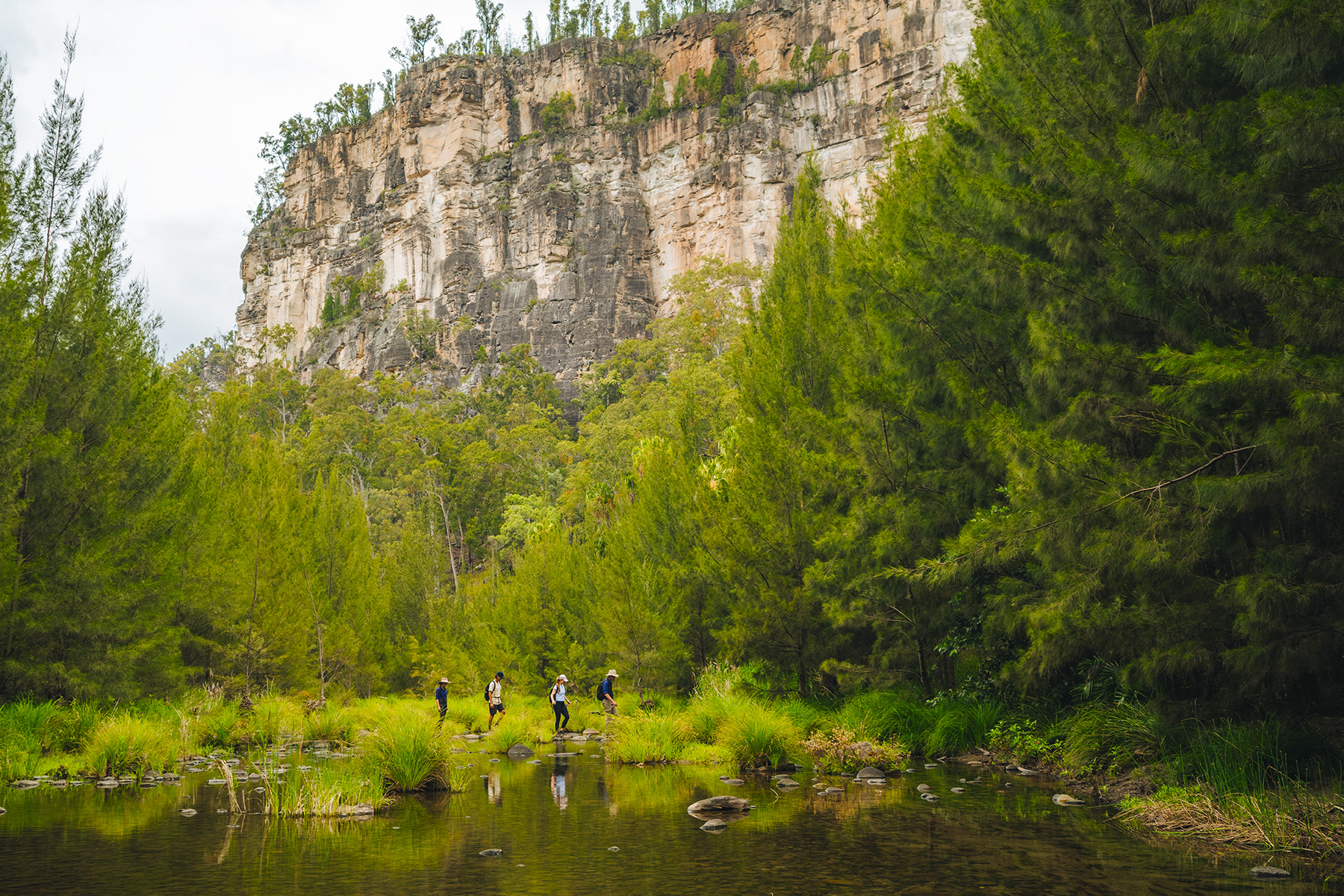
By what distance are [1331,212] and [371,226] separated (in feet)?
319

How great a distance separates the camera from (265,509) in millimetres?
22172

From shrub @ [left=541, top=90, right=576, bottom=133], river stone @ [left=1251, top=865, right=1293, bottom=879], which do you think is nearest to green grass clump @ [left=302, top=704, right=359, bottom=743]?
river stone @ [left=1251, top=865, right=1293, bottom=879]

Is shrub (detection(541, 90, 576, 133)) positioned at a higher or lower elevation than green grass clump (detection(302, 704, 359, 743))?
higher

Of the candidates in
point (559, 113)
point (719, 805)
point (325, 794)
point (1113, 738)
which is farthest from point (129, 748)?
point (559, 113)

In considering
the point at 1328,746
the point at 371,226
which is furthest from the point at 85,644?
the point at 371,226

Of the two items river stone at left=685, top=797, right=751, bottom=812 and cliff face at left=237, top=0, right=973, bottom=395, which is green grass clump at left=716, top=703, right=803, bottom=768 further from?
cliff face at left=237, top=0, right=973, bottom=395

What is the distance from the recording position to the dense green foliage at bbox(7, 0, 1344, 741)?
21.0 feet

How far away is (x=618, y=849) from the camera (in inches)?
265

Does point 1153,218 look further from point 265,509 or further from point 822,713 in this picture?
point 265,509

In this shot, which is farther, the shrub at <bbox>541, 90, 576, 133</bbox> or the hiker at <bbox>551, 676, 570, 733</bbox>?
the shrub at <bbox>541, 90, 576, 133</bbox>

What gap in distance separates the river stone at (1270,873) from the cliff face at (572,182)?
67115mm

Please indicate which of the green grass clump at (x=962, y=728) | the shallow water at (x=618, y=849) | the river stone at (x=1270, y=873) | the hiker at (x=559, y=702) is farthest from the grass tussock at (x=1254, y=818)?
the hiker at (x=559, y=702)

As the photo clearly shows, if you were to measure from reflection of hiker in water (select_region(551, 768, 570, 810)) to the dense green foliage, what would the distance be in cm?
187

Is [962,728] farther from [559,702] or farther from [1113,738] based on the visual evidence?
[559,702]
